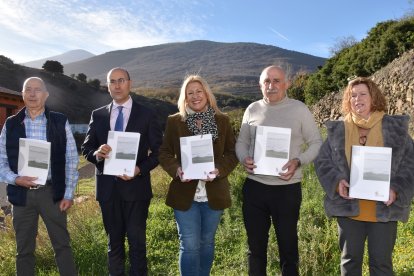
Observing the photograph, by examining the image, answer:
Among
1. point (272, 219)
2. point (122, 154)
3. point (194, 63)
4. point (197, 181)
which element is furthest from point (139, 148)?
point (194, 63)

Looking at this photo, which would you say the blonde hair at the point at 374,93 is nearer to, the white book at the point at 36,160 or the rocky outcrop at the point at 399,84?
the white book at the point at 36,160

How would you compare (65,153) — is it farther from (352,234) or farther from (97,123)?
(352,234)

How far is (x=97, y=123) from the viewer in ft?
13.2

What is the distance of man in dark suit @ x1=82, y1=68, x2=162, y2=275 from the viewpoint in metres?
3.93

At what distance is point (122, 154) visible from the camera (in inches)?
150

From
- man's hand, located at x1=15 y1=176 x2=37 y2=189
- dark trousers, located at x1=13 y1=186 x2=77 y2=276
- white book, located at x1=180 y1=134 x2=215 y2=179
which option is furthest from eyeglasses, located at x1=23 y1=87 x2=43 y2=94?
white book, located at x1=180 y1=134 x2=215 y2=179

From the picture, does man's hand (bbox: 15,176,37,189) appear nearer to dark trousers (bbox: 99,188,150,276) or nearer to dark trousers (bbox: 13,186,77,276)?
dark trousers (bbox: 13,186,77,276)

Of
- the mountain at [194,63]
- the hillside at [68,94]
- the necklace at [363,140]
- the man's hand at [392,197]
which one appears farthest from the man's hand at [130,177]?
the mountain at [194,63]

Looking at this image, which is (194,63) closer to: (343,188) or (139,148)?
(139,148)

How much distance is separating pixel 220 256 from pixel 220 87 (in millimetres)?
104335

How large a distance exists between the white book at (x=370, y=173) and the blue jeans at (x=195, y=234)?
1259 millimetres

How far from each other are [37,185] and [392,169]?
307 centimetres

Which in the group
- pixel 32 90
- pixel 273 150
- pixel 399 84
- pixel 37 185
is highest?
pixel 399 84

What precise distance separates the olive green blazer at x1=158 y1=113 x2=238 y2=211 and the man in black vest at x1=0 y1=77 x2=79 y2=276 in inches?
37.7
